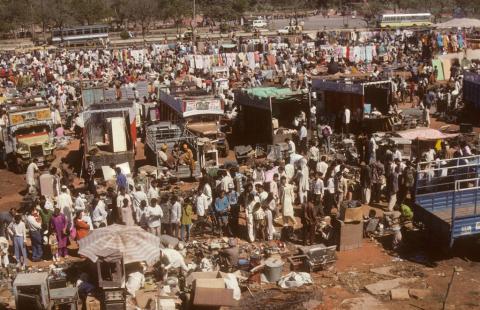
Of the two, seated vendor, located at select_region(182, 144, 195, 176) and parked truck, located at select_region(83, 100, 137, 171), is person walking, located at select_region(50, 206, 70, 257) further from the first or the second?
parked truck, located at select_region(83, 100, 137, 171)

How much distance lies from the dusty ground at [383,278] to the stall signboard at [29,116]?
1546 cm

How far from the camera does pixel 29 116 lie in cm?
2473

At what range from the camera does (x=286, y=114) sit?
2595 cm

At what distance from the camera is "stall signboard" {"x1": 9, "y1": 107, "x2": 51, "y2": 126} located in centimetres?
2436

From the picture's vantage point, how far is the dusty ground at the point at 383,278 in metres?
12.0

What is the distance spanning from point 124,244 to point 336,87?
1583 centimetres

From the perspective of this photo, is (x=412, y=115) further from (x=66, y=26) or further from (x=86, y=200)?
(x=66, y=26)

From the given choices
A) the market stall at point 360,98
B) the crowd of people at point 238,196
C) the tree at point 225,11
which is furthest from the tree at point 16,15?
the market stall at point 360,98

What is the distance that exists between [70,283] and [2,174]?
12.2m

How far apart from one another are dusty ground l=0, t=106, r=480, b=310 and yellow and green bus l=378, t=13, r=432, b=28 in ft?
188

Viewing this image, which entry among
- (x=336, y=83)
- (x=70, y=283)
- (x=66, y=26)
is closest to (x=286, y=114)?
(x=336, y=83)

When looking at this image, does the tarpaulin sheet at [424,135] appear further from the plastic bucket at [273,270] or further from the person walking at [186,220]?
the plastic bucket at [273,270]

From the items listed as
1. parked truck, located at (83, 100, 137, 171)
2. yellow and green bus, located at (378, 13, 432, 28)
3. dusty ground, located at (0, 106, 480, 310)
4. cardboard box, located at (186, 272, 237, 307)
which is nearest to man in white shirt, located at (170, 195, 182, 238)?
dusty ground, located at (0, 106, 480, 310)

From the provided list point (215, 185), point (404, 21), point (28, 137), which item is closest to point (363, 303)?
point (215, 185)
